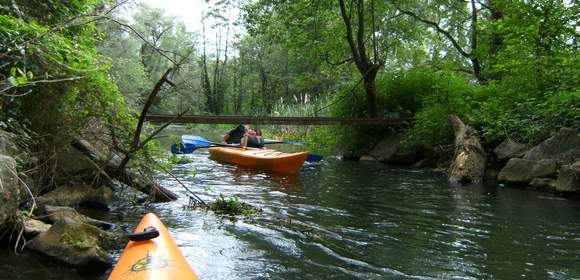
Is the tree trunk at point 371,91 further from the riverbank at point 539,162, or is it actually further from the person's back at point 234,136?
the person's back at point 234,136

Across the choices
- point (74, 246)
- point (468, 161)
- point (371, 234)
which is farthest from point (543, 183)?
point (74, 246)

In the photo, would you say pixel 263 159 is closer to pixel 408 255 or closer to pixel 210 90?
pixel 408 255

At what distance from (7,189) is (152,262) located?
1577mm

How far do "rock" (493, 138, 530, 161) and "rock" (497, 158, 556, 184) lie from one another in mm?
407

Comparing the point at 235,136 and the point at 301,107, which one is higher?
the point at 301,107

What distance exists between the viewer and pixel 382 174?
34.0 ft

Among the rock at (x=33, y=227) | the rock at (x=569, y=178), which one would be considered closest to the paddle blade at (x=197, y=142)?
the rock at (x=569, y=178)

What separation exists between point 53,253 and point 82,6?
362 cm

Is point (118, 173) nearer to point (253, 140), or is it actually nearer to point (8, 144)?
point (8, 144)

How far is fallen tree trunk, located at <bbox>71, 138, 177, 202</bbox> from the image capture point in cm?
544

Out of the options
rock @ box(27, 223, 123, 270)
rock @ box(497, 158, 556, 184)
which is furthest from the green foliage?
rock @ box(497, 158, 556, 184)

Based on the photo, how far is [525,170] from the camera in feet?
27.4

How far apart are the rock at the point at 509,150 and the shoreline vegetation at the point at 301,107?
30mm

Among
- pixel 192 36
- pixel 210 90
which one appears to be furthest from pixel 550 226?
pixel 192 36
